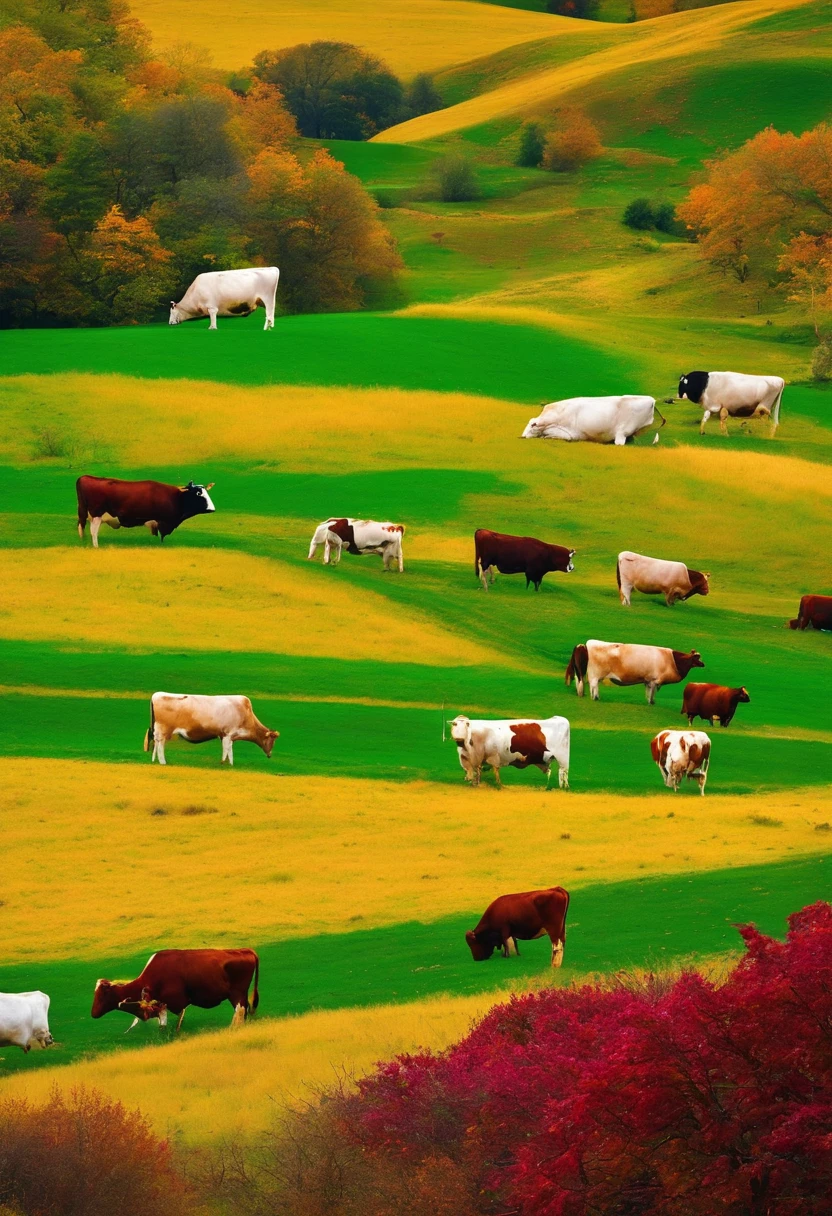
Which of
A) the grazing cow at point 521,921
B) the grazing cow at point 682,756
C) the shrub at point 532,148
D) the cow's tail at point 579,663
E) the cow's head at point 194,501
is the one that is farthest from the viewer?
the shrub at point 532,148

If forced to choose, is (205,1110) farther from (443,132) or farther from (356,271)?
(443,132)

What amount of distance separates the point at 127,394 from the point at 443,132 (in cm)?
8456

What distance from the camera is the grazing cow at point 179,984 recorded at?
Answer: 18.4m

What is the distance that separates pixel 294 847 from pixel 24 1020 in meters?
7.55

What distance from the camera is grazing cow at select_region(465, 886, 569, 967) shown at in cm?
1986

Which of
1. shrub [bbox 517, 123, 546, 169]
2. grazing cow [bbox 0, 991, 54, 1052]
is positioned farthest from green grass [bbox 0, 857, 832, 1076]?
shrub [bbox 517, 123, 546, 169]

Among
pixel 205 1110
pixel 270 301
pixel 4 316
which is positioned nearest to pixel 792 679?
pixel 205 1110

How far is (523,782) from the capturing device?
30.2 meters

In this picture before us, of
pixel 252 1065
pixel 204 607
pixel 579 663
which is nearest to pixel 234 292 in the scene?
pixel 204 607

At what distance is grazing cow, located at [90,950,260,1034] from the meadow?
1.26ft

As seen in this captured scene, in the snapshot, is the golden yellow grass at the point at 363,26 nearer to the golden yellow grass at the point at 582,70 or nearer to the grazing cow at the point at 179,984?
the golden yellow grass at the point at 582,70

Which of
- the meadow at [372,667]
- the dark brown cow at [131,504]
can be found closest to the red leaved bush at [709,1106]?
the meadow at [372,667]

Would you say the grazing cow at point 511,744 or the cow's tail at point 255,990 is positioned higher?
the cow's tail at point 255,990

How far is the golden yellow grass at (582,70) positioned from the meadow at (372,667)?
54.8 metres
